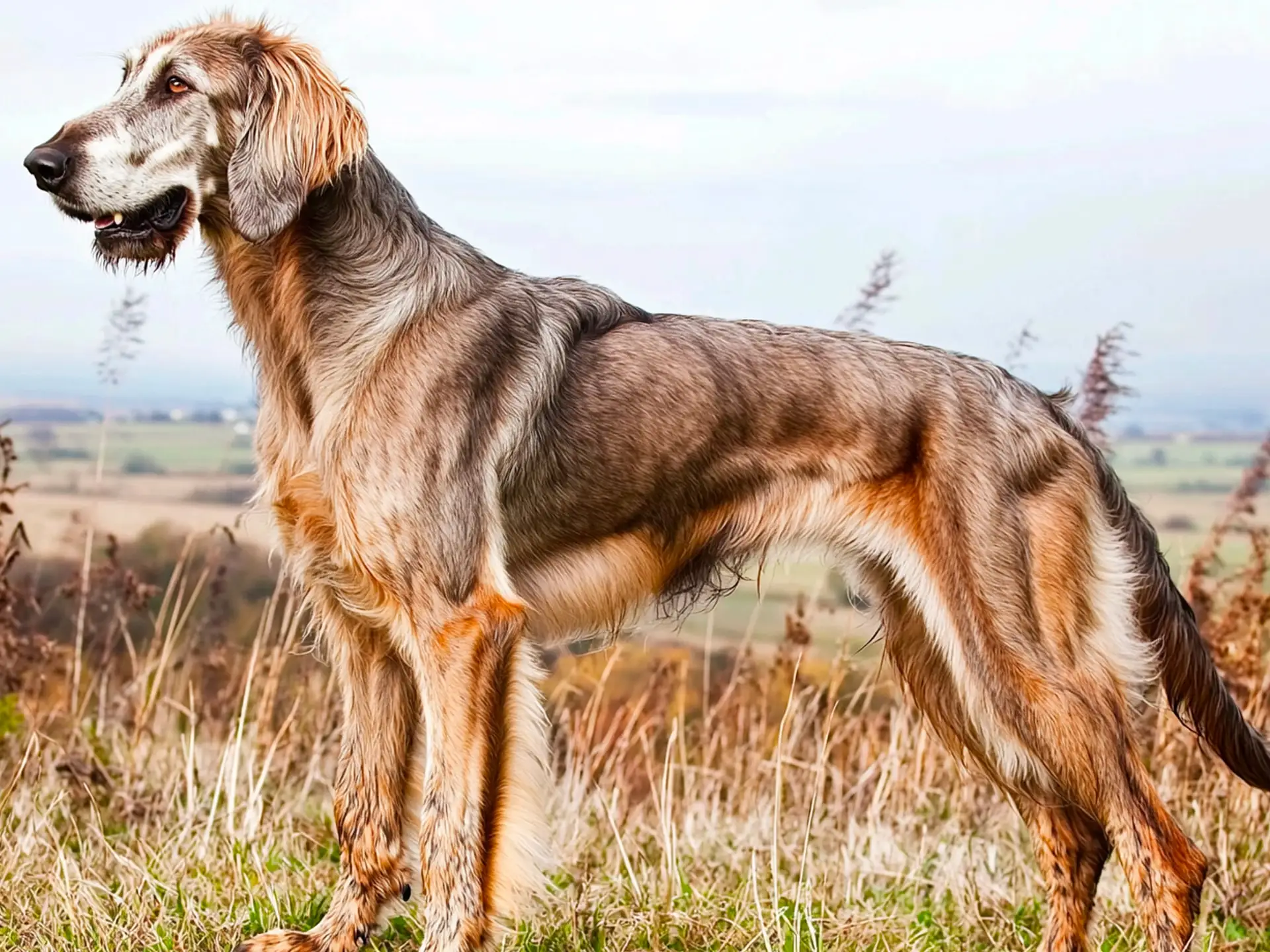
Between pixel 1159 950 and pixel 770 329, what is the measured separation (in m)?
2.11

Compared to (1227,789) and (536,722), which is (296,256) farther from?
(1227,789)

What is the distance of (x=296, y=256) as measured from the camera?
13.5 feet

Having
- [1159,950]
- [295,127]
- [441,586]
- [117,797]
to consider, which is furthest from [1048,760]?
[117,797]

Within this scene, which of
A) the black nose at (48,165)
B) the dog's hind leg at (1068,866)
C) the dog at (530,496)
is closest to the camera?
the black nose at (48,165)

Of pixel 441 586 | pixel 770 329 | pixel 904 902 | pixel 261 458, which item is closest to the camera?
pixel 441 586

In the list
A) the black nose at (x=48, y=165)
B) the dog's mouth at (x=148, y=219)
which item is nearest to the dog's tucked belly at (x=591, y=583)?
the dog's mouth at (x=148, y=219)

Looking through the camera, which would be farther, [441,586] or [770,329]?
[770,329]

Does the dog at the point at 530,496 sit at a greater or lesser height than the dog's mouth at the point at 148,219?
lesser

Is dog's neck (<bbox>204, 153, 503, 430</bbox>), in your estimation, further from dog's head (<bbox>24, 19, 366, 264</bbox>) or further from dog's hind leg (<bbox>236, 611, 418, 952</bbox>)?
dog's hind leg (<bbox>236, 611, 418, 952</bbox>)

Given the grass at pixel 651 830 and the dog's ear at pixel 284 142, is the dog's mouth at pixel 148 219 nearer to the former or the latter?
the dog's ear at pixel 284 142

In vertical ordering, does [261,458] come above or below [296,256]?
below

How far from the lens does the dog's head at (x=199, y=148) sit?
3814 millimetres

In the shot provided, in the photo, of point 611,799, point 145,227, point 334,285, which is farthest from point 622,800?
point 145,227

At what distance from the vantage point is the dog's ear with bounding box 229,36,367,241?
3906mm
